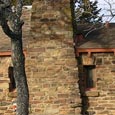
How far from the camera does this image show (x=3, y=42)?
15523 mm

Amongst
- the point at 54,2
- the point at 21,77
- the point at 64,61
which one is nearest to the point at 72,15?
the point at 54,2

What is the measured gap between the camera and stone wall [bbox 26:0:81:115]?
45.1 feet

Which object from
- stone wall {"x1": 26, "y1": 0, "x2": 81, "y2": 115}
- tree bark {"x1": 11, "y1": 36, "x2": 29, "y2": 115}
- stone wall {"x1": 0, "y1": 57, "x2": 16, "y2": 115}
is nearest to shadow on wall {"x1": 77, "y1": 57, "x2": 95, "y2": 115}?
stone wall {"x1": 26, "y1": 0, "x2": 81, "y2": 115}

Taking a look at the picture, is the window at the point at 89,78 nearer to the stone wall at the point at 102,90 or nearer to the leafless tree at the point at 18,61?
the stone wall at the point at 102,90

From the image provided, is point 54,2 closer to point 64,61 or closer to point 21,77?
point 64,61

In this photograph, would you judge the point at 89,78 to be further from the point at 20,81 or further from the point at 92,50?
the point at 20,81

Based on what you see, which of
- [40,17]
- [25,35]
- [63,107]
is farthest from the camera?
[25,35]

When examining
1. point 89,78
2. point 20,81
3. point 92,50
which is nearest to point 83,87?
point 89,78

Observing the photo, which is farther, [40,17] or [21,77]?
[40,17]

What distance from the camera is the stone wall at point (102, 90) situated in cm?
1402

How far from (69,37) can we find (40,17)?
4.13ft

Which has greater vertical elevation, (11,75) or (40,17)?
(40,17)

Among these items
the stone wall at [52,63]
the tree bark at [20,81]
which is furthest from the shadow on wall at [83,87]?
the tree bark at [20,81]

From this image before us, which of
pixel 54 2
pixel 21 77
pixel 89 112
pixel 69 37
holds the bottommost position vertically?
pixel 89 112
